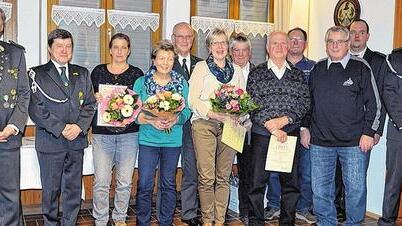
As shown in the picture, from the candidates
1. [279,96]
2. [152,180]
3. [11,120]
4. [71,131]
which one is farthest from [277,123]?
[11,120]

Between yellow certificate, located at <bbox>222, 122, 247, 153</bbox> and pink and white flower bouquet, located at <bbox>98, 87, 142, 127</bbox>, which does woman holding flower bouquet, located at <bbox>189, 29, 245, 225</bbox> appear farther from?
pink and white flower bouquet, located at <bbox>98, 87, 142, 127</bbox>

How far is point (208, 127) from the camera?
3516 mm

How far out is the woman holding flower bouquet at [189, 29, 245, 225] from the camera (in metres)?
3.49

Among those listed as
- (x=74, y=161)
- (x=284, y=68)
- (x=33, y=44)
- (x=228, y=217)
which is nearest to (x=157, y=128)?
(x=74, y=161)

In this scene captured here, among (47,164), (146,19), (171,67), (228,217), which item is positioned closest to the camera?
(47,164)

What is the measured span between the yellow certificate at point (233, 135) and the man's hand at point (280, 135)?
0.89 ft

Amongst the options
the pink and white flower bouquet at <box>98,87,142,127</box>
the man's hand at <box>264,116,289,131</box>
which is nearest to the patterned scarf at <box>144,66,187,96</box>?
the pink and white flower bouquet at <box>98,87,142,127</box>

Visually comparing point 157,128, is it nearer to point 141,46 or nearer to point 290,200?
point 290,200

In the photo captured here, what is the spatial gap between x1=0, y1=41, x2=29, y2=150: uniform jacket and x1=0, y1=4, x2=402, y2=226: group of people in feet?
0.05

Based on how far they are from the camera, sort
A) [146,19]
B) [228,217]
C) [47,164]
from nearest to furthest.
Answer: [47,164] → [228,217] → [146,19]

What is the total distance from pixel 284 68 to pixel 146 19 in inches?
79.5

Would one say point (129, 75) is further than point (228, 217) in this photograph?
No

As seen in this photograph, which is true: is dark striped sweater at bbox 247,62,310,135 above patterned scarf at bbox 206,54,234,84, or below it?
below

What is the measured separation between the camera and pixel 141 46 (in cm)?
504
